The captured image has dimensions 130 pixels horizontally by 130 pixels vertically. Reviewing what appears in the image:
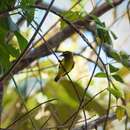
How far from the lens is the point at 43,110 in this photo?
118 centimetres

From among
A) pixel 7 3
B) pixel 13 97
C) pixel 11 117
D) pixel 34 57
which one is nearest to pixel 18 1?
pixel 7 3

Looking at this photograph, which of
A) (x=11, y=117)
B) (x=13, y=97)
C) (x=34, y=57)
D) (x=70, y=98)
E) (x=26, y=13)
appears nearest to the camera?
(x=26, y=13)

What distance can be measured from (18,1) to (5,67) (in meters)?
Result: 0.12

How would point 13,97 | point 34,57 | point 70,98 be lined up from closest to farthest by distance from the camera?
point 34,57 < point 70,98 < point 13,97

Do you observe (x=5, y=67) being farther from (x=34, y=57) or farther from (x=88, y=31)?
(x=88, y=31)

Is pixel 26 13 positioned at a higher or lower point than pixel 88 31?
higher

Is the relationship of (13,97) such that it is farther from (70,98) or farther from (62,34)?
(62,34)

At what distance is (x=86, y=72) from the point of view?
1557 mm

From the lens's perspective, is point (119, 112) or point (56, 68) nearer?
point (119, 112)

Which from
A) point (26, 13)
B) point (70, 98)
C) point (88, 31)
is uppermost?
point (26, 13)

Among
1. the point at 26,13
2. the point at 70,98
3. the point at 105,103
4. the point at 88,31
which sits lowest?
the point at 105,103

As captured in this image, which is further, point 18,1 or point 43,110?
point 43,110

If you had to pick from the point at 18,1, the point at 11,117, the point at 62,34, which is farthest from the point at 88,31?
the point at 18,1

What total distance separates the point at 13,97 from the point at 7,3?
1.08 metres
